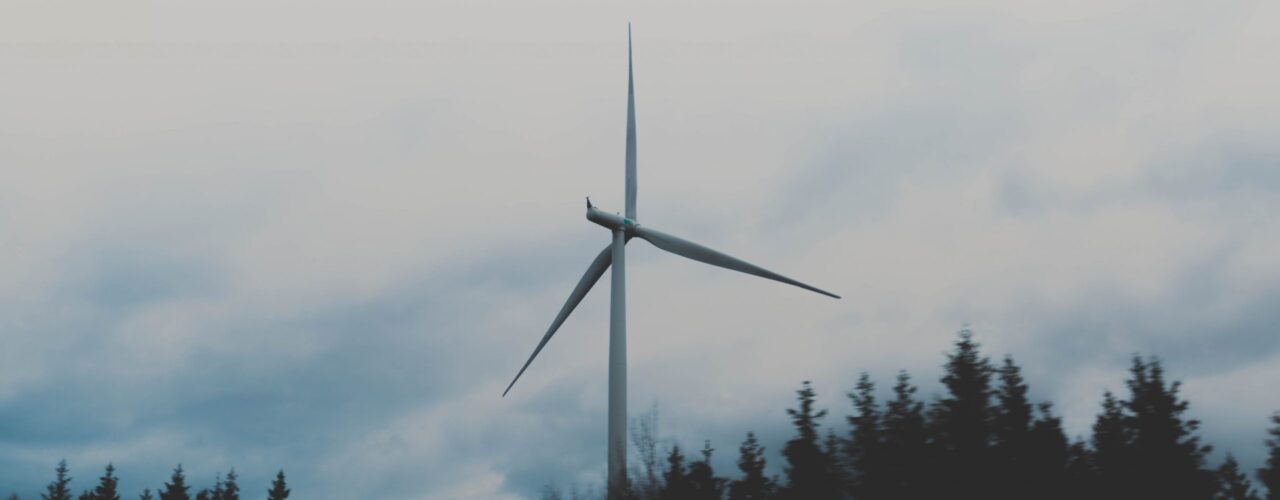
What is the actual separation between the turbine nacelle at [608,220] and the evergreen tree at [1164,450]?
31.0 meters

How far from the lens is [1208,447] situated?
21250 millimetres

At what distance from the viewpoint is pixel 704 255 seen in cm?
5134

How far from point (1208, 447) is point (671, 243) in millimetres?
32629

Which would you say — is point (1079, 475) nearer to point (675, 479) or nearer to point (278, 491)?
point (675, 479)

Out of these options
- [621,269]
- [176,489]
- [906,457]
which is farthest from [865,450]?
[176,489]

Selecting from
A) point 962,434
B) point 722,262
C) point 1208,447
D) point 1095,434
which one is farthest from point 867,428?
point 722,262

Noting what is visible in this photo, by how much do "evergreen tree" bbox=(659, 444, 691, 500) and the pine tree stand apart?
5019 millimetres

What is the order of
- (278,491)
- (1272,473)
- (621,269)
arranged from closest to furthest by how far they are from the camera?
(1272,473), (621,269), (278,491)

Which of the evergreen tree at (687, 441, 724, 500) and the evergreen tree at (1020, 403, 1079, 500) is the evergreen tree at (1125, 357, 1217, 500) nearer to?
the evergreen tree at (1020, 403, 1079, 500)

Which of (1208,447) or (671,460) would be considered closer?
(1208,447)

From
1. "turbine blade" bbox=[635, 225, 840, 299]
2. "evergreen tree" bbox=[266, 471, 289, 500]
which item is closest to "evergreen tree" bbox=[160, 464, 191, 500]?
"evergreen tree" bbox=[266, 471, 289, 500]

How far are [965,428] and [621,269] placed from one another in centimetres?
2892

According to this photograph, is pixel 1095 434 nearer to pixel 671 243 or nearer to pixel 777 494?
pixel 777 494

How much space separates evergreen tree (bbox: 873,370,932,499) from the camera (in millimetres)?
21844
